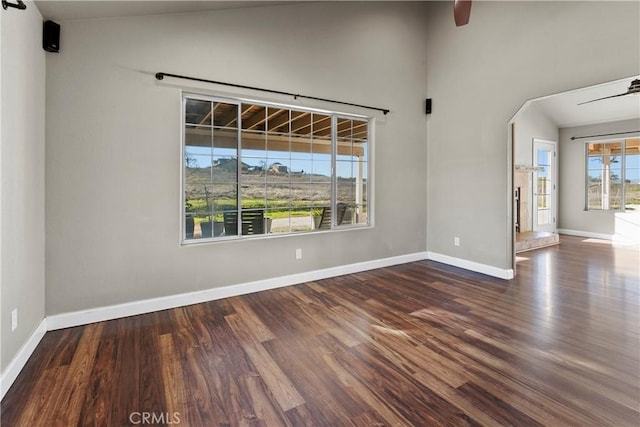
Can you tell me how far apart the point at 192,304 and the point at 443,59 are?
15.8 ft

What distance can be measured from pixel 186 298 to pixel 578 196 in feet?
26.0

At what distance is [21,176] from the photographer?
2.06 metres

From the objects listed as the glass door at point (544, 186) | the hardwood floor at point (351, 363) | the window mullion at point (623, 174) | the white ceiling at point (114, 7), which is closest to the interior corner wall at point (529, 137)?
the glass door at point (544, 186)

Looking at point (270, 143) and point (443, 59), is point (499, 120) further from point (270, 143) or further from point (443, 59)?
point (270, 143)

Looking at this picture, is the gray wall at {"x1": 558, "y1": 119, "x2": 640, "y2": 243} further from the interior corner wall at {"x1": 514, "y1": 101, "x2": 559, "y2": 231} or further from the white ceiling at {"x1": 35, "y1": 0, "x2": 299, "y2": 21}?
the white ceiling at {"x1": 35, "y1": 0, "x2": 299, "y2": 21}

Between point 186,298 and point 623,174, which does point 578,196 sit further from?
point 186,298

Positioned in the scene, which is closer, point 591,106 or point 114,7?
point 114,7

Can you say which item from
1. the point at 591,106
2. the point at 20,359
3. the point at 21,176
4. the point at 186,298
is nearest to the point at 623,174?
the point at 591,106

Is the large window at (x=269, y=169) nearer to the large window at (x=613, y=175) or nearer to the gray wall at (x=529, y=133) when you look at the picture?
the gray wall at (x=529, y=133)

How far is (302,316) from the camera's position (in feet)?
9.36

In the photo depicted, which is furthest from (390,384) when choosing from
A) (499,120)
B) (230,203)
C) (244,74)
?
(499,120)

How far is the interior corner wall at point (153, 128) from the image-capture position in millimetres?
2600

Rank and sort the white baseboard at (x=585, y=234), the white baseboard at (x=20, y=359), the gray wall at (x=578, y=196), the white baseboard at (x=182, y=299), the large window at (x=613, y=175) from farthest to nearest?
the white baseboard at (x=585, y=234)
the gray wall at (x=578, y=196)
the large window at (x=613, y=175)
the white baseboard at (x=182, y=299)
the white baseboard at (x=20, y=359)

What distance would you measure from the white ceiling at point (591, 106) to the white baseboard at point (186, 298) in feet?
10.5
